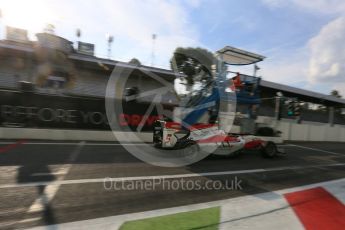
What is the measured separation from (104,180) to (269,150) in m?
6.72

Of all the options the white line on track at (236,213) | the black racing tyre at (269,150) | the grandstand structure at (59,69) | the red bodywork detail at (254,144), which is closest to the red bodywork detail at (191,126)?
the red bodywork detail at (254,144)

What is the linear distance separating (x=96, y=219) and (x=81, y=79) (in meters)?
20.2

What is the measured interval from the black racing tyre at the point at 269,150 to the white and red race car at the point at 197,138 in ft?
2.16

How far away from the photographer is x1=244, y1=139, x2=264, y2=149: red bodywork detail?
11.3 metres

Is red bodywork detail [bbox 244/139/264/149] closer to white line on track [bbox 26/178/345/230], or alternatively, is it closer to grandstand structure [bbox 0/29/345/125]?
white line on track [bbox 26/178/345/230]

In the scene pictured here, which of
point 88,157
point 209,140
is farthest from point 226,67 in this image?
point 88,157

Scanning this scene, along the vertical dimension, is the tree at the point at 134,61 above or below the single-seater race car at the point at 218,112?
above

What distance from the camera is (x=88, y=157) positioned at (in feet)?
31.6

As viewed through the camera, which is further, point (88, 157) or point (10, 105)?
point (10, 105)

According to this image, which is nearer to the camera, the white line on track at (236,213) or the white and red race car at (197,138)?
the white line on track at (236,213)

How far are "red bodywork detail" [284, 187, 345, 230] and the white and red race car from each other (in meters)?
3.28

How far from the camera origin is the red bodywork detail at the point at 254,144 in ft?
37.0

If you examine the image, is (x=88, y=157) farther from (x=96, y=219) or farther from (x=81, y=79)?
(x=81, y=79)

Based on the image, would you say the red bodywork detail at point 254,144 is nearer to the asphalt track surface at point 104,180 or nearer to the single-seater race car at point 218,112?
the single-seater race car at point 218,112
